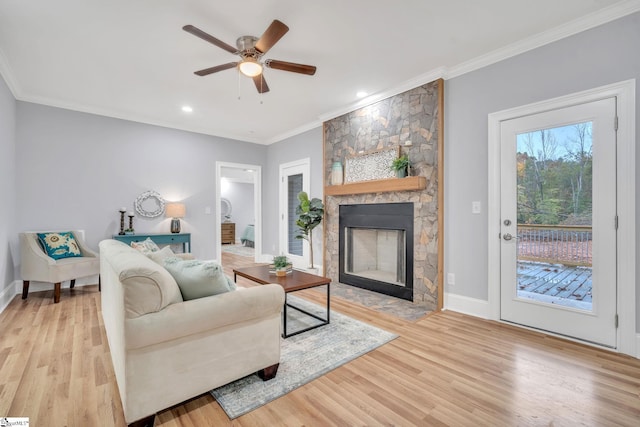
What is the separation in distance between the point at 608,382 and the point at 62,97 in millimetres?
6379

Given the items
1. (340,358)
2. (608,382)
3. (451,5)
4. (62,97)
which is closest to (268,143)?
(62,97)

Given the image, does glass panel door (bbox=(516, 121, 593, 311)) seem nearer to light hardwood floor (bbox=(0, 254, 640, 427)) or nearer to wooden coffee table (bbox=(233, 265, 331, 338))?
light hardwood floor (bbox=(0, 254, 640, 427))

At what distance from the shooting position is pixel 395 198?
148 inches

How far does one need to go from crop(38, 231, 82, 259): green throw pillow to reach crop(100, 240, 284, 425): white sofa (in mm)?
2988

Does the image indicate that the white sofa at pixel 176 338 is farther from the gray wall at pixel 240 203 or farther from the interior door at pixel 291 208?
the gray wall at pixel 240 203

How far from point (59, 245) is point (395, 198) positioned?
442 centimetres

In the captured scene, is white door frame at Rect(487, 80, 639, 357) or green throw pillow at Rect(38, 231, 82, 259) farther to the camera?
green throw pillow at Rect(38, 231, 82, 259)

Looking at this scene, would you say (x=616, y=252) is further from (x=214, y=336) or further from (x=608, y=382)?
(x=214, y=336)

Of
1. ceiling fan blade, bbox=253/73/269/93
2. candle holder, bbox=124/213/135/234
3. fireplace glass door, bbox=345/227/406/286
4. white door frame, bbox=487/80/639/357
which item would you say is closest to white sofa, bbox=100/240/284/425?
ceiling fan blade, bbox=253/73/269/93

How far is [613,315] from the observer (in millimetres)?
2283

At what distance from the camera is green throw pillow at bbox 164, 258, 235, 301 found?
1680 mm

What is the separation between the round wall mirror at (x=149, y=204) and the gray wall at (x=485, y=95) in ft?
14.9

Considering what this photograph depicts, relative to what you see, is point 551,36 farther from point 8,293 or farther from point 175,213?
point 8,293

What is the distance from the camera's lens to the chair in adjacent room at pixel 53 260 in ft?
11.3
